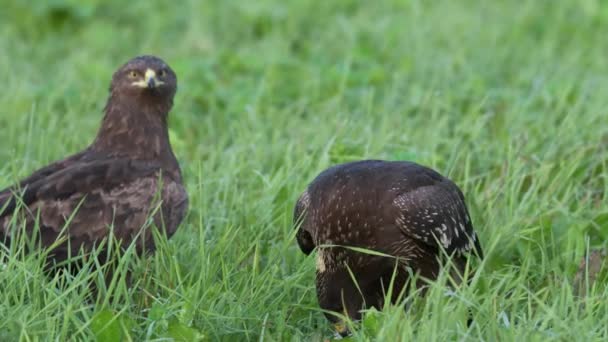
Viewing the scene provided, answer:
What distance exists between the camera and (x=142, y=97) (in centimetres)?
572

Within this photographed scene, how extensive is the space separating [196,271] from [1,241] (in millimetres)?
890

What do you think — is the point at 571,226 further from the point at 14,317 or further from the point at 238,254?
the point at 14,317

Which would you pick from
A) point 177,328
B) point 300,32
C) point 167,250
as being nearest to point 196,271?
point 167,250

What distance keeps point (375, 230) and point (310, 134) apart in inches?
82.7

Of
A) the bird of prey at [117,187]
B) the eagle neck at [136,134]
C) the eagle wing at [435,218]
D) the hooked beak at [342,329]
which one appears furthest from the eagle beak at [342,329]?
the eagle neck at [136,134]

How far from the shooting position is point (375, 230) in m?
4.62

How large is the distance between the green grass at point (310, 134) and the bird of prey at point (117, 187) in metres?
0.20

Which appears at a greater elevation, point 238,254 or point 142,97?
point 142,97

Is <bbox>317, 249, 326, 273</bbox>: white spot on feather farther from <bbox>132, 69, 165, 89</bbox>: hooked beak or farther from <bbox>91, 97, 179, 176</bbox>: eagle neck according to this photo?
<bbox>132, 69, 165, 89</bbox>: hooked beak

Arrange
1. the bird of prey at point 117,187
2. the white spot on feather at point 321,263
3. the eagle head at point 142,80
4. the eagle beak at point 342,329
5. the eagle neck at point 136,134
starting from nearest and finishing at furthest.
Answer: the eagle beak at point 342,329 < the white spot on feather at point 321,263 < the bird of prey at point 117,187 < the eagle neck at point 136,134 < the eagle head at point 142,80

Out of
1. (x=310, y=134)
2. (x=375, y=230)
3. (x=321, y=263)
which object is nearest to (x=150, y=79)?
(x=310, y=134)

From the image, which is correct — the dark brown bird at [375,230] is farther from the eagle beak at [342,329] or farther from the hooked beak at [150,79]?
the hooked beak at [150,79]

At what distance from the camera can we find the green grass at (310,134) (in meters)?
4.30

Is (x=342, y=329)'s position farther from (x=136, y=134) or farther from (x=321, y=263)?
(x=136, y=134)
